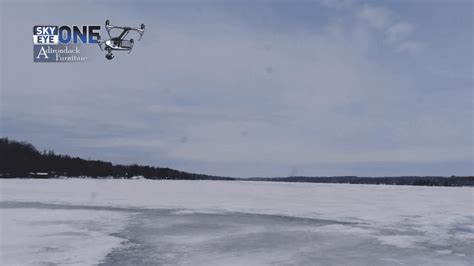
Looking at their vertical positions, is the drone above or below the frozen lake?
above

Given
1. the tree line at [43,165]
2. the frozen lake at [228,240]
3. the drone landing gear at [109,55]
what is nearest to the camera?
the frozen lake at [228,240]

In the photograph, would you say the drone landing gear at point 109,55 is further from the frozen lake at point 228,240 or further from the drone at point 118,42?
the frozen lake at point 228,240

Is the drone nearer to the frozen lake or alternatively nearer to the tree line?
the frozen lake

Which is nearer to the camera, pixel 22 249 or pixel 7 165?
pixel 22 249

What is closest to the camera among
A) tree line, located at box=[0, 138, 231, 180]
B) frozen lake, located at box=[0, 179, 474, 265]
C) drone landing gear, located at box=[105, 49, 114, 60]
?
frozen lake, located at box=[0, 179, 474, 265]

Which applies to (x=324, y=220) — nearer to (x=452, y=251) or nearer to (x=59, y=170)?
(x=452, y=251)

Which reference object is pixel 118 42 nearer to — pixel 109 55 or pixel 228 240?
pixel 109 55

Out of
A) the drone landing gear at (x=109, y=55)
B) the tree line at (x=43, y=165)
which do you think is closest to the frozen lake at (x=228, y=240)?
the drone landing gear at (x=109, y=55)

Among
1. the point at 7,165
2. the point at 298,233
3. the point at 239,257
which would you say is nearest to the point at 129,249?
the point at 239,257

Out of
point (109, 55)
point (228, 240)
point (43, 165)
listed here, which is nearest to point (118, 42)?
point (109, 55)

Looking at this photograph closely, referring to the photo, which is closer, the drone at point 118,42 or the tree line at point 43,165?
the drone at point 118,42

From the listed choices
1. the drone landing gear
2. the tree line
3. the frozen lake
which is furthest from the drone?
the tree line
